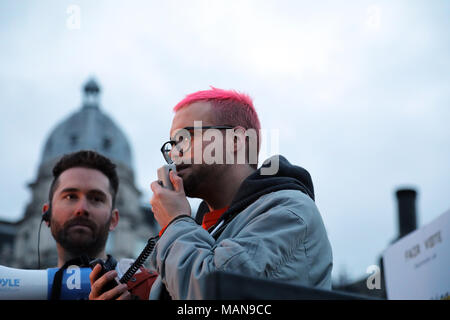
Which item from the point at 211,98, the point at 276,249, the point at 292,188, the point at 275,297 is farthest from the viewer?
the point at 211,98

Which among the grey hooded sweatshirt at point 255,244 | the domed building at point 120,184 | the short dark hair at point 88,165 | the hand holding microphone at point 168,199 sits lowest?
the grey hooded sweatshirt at point 255,244

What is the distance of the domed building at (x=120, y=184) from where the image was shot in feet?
194

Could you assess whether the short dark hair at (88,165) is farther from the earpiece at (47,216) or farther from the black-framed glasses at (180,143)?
the black-framed glasses at (180,143)

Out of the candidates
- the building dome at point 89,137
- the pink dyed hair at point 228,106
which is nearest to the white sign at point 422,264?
the pink dyed hair at point 228,106

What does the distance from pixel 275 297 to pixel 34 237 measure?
2349 inches

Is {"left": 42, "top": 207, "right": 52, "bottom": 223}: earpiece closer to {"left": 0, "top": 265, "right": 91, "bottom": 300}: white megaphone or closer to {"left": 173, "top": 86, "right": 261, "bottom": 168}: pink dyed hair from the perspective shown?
{"left": 0, "top": 265, "right": 91, "bottom": 300}: white megaphone

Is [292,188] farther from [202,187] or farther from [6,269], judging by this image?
[6,269]

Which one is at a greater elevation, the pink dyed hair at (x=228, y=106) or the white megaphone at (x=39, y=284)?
the pink dyed hair at (x=228, y=106)

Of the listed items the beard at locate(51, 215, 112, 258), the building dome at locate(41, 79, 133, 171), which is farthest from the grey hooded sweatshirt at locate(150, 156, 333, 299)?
the building dome at locate(41, 79, 133, 171)

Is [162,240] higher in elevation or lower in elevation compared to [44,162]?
lower

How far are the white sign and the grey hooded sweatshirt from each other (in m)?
1.42

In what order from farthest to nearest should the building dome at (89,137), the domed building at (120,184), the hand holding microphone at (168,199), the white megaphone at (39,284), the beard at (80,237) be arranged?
the building dome at (89,137)
the domed building at (120,184)
the beard at (80,237)
the white megaphone at (39,284)
the hand holding microphone at (168,199)
